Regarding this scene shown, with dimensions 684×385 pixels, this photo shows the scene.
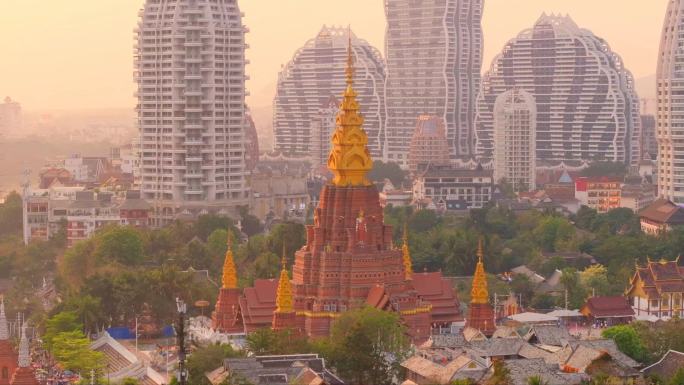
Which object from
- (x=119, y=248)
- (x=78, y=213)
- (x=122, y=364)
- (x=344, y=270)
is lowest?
(x=122, y=364)

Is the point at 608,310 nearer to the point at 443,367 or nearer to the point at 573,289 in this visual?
the point at 573,289

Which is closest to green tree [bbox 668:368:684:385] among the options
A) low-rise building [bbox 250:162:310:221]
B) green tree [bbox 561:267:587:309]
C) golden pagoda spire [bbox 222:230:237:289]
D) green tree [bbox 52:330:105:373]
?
green tree [bbox 52:330:105:373]

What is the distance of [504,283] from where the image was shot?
7538 cm

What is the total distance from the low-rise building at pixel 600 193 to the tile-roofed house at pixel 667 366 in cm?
8271

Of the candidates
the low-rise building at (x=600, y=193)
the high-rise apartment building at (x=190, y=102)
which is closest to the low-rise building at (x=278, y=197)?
the high-rise apartment building at (x=190, y=102)

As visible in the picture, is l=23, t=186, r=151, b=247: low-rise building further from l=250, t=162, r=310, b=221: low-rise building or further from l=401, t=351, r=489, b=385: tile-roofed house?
l=401, t=351, r=489, b=385: tile-roofed house

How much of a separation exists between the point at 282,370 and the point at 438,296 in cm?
1465

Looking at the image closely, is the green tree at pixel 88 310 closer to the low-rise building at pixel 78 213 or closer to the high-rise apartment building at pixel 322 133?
the low-rise building at pixel 78 213

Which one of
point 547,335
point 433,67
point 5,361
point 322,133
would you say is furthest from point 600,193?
point 5,361

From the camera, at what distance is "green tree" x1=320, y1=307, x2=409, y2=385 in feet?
155

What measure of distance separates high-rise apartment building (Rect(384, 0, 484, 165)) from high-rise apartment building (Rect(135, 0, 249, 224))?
6856cm

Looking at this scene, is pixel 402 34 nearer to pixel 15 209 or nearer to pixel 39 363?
Result: pixel 15 209

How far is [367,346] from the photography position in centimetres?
4775

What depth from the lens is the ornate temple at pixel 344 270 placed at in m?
56.4
